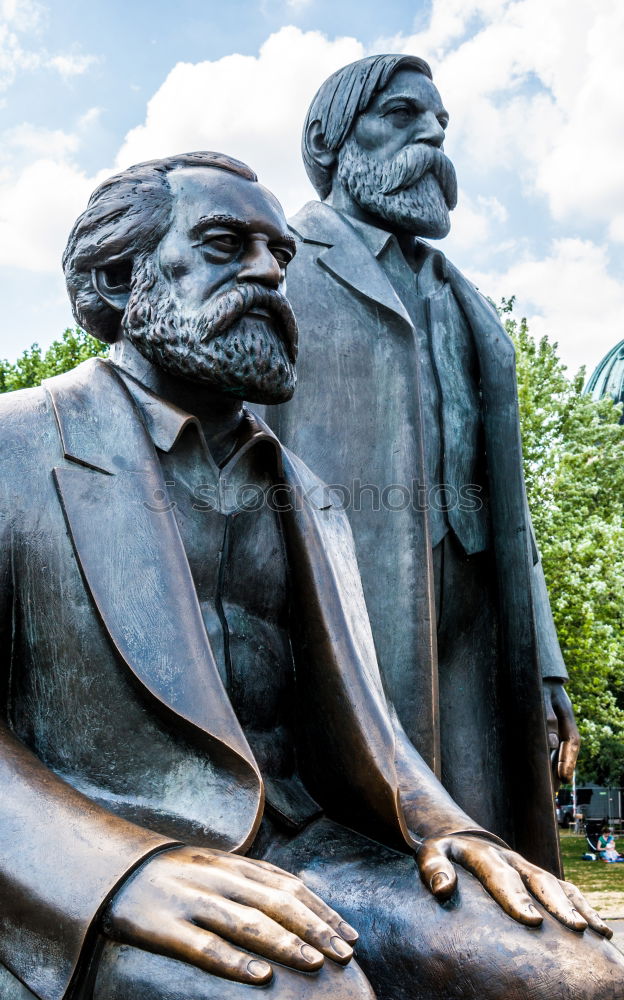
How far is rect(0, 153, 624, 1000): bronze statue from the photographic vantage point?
6.28 ft

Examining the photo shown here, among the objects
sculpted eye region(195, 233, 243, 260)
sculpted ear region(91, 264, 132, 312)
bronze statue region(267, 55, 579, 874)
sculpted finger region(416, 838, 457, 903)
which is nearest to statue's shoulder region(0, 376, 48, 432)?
sculpted ear region(91, 264, 132, 312)

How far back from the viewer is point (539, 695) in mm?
4168

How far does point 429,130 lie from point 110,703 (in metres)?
3.02

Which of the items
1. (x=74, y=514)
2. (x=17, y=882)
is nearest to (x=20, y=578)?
(x=74, y=514)

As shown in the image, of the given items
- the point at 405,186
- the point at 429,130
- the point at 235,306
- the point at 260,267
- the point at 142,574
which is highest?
the point at 429,130

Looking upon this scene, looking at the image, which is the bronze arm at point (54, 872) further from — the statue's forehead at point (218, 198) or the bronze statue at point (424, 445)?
the bronze statue at point (424, 445)

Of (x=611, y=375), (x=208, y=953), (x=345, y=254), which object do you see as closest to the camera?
(x=208, y=953)

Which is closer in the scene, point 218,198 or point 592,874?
point 218,198

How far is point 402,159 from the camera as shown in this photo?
14.6 ft

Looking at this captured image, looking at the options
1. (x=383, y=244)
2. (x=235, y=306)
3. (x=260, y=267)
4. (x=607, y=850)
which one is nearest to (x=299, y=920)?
(x=235, y=306)

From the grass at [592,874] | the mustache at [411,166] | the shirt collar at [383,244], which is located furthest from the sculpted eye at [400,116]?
the grass at [592,874]

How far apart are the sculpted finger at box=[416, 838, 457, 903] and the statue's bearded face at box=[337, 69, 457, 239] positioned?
2760mm

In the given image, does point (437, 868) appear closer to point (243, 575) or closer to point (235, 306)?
point (243, 575)

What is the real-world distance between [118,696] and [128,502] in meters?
0.40
